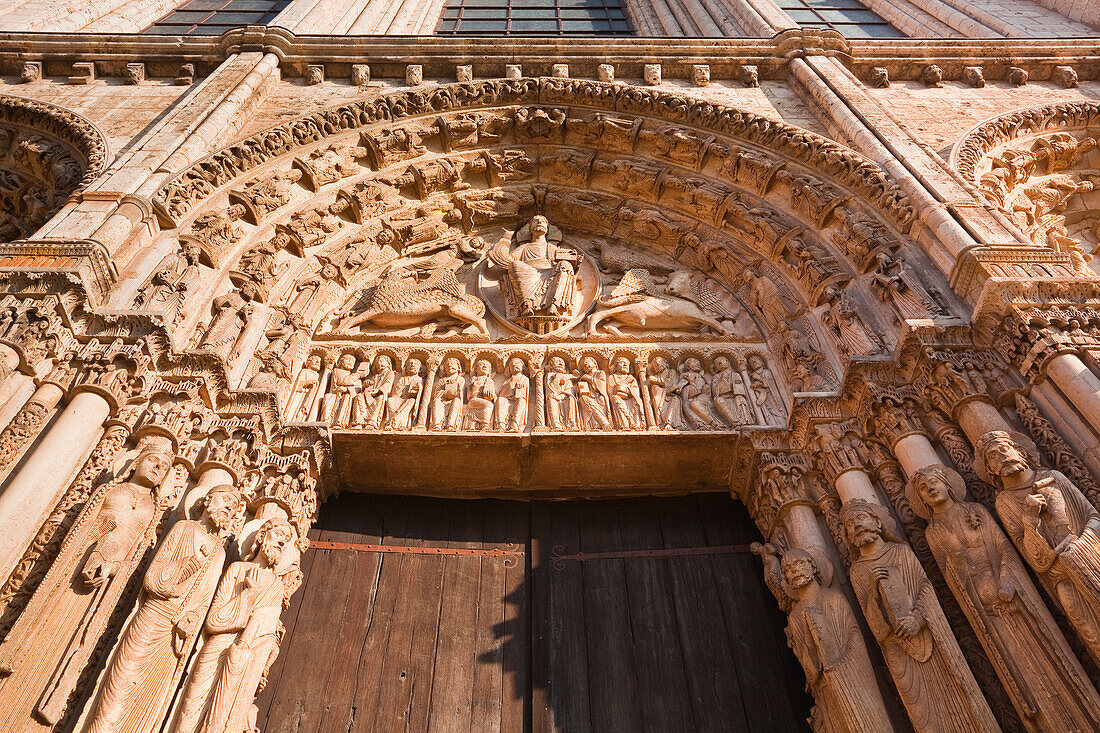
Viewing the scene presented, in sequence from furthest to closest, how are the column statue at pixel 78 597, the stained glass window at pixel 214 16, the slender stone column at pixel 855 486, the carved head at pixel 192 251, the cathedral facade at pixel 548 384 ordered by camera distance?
the stained glass window at pixel 214 16 → the carved head at pixel 192 251 → the slender stone column at pixel 855 486 → the cathedral facade at pixel 548 384 → the column statue at pixel 78 597

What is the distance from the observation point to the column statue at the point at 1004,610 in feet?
8.73

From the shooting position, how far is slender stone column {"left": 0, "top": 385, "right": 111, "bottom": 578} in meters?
3.14

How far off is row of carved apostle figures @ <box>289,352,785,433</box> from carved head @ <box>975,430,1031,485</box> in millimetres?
1510

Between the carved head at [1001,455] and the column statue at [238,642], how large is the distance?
356 centimetres

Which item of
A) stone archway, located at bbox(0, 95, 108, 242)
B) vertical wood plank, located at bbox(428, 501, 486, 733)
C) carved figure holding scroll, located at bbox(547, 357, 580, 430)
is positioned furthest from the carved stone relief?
stone archway, located at bbox(0, 95, 108, 242)

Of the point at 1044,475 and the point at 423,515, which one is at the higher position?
the point at 1044,475

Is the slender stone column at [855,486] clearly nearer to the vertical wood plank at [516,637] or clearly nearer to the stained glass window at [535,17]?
the vertical wood plank at [516,637]

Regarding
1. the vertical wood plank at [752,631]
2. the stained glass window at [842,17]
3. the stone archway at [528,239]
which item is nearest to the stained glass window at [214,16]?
the stone archway at [528,239]

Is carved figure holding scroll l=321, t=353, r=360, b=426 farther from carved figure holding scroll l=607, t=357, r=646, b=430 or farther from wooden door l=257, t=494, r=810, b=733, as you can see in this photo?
carved figure holding scroll l=607, t=357, r=646, b=430

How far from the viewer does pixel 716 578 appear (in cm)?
452

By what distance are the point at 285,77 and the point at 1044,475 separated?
25.2 ft

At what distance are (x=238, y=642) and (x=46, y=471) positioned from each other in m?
1.24

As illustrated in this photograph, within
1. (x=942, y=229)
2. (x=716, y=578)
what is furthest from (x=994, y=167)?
(x=716, y=578)

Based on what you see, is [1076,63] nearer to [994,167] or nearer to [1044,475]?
[994,167]
